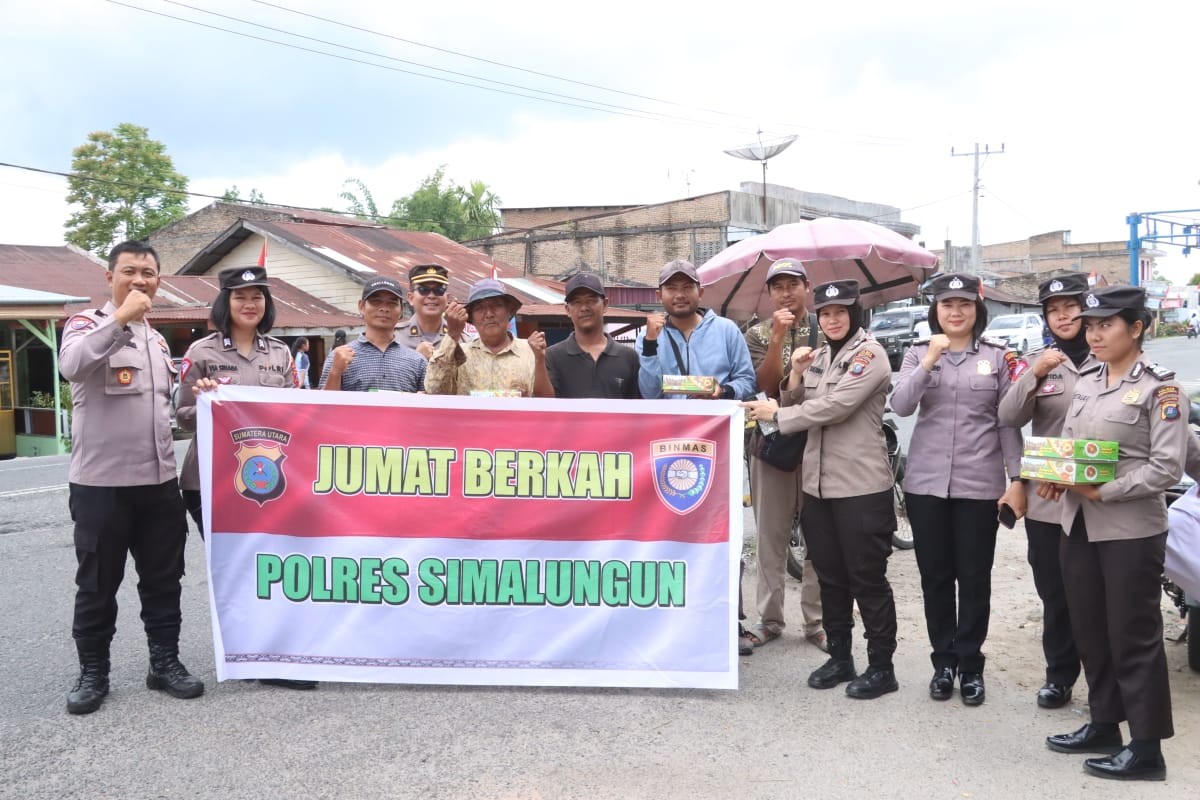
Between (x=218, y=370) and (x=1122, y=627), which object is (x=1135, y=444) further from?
(x=218, y=370)

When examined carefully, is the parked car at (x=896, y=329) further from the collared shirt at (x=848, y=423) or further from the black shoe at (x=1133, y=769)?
the black shoe at (x=1133, y=769)

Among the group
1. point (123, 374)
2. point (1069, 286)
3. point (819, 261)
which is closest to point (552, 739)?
point (123, 374)

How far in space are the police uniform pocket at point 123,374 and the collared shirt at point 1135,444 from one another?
12.8 feet

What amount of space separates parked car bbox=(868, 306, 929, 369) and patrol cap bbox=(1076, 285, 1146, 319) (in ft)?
85.9

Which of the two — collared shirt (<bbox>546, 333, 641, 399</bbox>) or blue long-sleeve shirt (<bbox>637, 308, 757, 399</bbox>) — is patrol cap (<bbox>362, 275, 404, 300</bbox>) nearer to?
collared shirt (<bbox>546, 333, 641, 399</bbox>)

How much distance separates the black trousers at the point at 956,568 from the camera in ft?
13.9

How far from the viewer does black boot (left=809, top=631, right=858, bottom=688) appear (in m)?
4.42

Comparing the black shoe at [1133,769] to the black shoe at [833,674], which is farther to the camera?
the black shoe at [833,674]

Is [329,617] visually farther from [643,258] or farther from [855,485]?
[643,258]

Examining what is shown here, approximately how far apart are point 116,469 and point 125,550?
391 millimetres

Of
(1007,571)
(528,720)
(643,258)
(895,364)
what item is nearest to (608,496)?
(528,720)

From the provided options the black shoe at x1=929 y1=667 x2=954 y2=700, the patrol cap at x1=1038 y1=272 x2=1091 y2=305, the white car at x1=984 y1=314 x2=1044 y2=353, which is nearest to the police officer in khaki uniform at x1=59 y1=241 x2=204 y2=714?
the black shoe at x1=929 y1=667 x2=954 y2=700

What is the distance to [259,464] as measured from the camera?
441 cm

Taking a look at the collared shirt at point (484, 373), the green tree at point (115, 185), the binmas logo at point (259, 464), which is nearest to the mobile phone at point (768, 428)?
the collared shirt at point (484, 373)
